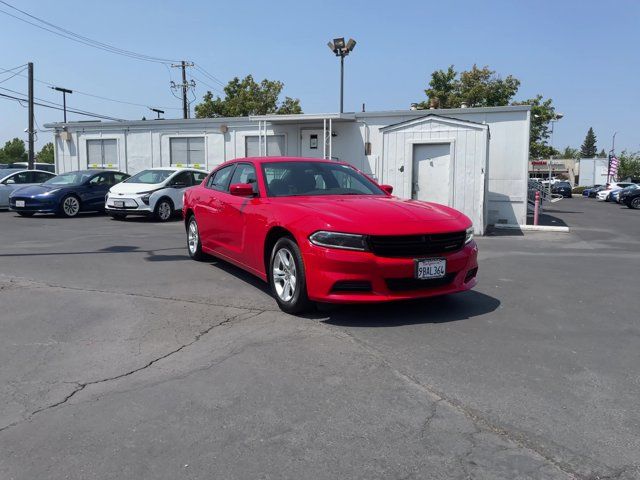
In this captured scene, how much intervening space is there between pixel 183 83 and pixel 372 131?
28.8m

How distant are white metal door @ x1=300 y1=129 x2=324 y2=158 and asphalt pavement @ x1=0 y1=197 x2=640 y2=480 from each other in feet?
38.5

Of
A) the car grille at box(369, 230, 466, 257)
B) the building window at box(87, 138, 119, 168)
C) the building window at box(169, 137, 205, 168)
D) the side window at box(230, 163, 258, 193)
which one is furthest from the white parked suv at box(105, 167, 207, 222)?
the car grille at box(369, 230, 466, 257)

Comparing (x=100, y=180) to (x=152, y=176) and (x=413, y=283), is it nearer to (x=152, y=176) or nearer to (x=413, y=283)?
(x=152, y=176)

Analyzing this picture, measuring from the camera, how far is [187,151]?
771 inches

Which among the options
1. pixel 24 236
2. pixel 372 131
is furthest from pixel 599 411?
pixel 372 131

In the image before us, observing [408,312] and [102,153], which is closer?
[408,312]

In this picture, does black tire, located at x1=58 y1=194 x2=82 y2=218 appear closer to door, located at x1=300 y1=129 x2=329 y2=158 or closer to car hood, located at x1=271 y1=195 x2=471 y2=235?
door, located at x1=300 y1=129 x2=329 y2=158

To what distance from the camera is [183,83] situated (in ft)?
137

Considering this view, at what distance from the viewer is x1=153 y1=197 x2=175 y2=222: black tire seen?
14.4m

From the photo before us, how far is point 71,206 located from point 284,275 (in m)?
12.4

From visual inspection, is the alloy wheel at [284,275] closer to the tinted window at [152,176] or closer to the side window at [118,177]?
the tinted window at [152,176]

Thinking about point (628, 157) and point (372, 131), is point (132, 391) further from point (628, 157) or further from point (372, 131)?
point (628, 157)

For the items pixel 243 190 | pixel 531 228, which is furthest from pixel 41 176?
pixel 531 228

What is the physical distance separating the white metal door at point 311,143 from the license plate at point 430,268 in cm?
1339
